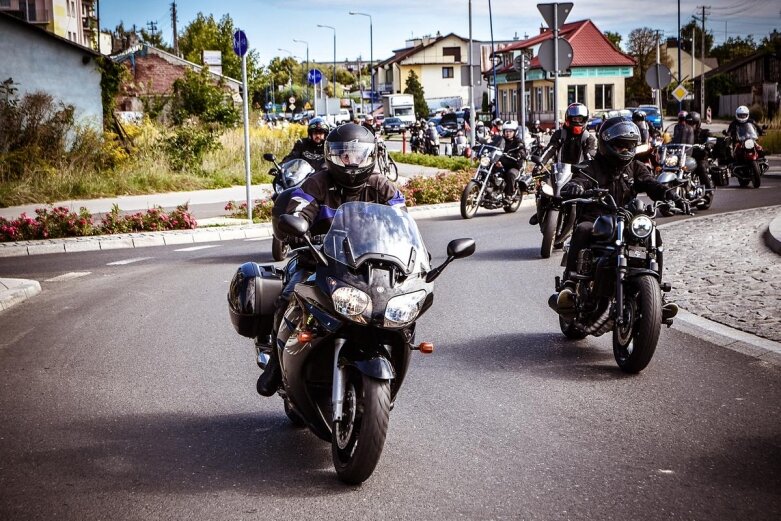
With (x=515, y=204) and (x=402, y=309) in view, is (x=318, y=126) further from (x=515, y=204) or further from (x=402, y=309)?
(x=402, y=309)

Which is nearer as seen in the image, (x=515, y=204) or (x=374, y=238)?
(x=374, y=238)

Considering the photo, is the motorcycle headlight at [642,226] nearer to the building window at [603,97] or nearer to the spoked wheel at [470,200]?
the spoked wheel at [470,200]

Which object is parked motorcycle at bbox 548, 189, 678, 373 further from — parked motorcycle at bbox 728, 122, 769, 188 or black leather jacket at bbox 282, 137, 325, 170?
parked motorcycle at bbox 728, 122, 769, 188

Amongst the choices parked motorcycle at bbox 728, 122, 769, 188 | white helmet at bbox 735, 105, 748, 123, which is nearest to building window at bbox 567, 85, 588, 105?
white helmet at bbox 735, 105, 748, 123

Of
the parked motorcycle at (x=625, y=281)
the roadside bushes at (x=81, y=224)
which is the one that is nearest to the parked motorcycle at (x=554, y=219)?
the parked motorcycle at (x=625, y=281)

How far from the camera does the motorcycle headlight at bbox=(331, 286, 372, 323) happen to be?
14.3 ft

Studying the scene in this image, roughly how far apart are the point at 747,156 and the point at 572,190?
1727 cm

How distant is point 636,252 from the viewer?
6.96 metres

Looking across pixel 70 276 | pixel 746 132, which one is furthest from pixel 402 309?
pixel 746 132

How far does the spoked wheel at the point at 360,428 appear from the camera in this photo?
443 cm

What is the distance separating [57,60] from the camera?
29156 millimetres

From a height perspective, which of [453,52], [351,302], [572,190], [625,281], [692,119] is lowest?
[625,281]

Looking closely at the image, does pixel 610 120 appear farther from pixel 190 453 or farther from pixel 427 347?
pixel 190 453

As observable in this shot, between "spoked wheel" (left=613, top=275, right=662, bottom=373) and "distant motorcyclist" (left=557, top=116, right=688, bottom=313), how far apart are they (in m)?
0.66
